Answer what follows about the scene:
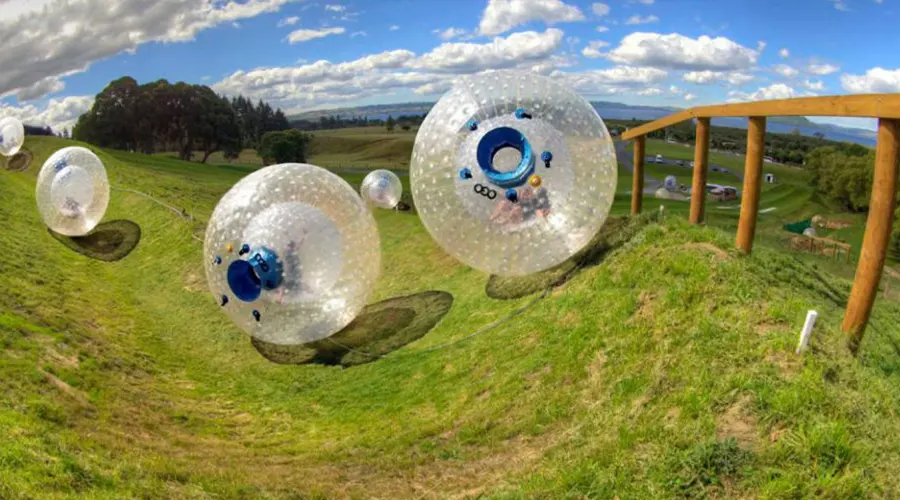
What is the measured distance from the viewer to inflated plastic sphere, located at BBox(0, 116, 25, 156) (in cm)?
3177

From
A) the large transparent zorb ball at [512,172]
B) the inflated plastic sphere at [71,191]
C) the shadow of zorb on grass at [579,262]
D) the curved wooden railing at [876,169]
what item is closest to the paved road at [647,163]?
the shadow of zorb on grass at [579,262]

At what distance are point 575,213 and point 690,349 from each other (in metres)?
3.17

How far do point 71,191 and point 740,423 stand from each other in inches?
934

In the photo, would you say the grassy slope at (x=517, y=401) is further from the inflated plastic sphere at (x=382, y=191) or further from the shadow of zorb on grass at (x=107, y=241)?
the inflated plastic sphere at (x=382, y=191)

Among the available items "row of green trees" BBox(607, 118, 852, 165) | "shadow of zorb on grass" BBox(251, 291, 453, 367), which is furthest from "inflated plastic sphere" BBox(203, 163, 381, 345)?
"row of green trees" BBox(607, 118, 852, 165)

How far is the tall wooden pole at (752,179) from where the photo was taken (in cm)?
811

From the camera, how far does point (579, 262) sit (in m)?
11.6

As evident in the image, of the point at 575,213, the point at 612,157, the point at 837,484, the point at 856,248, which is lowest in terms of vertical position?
the point at 856,248

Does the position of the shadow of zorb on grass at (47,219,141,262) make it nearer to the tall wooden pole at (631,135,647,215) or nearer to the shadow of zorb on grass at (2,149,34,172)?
the shadow of zorb on grass at (2,149,34,172)

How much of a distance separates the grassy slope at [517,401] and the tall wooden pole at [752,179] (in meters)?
0.42

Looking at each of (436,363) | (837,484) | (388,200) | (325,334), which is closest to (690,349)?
(837,484)

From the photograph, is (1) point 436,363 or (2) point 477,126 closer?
(2) point 477,126

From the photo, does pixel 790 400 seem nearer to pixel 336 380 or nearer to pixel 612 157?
pixel 612 157

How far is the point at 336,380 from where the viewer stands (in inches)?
459
